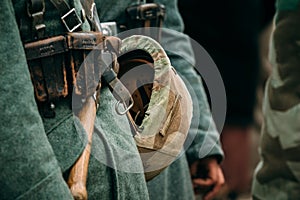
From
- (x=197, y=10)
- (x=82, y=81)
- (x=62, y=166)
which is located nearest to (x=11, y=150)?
(x=62, y=166)

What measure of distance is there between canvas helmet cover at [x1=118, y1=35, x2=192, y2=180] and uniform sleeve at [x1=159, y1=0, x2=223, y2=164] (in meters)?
0.60

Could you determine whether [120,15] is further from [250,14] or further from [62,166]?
[250,14]

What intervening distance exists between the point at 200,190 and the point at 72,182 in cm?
115

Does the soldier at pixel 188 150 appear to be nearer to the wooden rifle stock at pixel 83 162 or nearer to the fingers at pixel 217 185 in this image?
the fingers at pixel 217 185

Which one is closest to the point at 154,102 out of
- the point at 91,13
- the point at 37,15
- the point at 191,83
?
the point at 91,13

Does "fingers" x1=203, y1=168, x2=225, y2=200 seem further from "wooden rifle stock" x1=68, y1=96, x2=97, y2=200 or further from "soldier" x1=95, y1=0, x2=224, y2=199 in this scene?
"wooden rifle stock" x1=68, y1=96, x2=97, y2=200

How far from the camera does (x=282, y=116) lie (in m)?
2.52

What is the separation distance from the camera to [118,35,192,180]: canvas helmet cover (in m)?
1.71

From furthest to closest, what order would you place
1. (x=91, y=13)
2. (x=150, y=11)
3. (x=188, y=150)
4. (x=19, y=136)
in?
1. (x=188, y=150)
2. (x=150, y=11)
3. (x=91, y=13)
4. (x=19, y=136)

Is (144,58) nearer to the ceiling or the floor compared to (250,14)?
nearer to the ceiling

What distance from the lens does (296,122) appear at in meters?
2.49

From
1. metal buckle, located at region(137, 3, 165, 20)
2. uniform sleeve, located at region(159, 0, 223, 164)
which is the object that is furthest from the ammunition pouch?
uniform sleeve, located at region(159, 0, 223, 164)

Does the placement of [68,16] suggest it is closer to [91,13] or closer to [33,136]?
[91,13]

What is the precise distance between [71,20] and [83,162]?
0.26 meters
